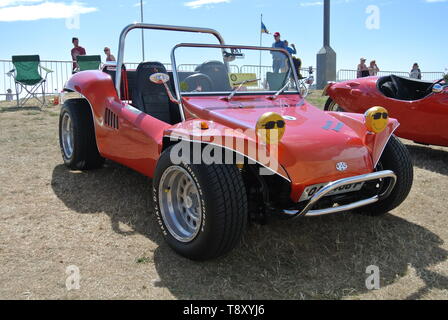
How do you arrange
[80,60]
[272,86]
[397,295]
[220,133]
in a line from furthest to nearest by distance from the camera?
[80,60], [272,86], [220,133], [397,295]

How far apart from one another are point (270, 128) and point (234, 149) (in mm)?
308

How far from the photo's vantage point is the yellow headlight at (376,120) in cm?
323

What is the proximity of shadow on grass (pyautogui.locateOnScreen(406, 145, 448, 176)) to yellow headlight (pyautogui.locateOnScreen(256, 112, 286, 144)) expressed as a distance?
10.7ft

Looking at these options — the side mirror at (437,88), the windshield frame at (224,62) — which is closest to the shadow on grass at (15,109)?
the windshield frame at (224,62)

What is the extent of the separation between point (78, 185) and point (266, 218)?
7.39 feet

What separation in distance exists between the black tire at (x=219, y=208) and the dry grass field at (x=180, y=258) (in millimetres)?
202

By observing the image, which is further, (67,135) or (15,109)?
(15,109)

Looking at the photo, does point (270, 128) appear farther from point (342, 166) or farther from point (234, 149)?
point (342, 166)

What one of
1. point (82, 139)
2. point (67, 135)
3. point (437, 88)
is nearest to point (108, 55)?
point (67, 135)

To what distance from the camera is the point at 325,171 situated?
280 centimetres

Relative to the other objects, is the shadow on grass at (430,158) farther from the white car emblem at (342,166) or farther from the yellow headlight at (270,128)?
the yellow headlight at (270,128)

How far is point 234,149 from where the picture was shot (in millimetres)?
2619
